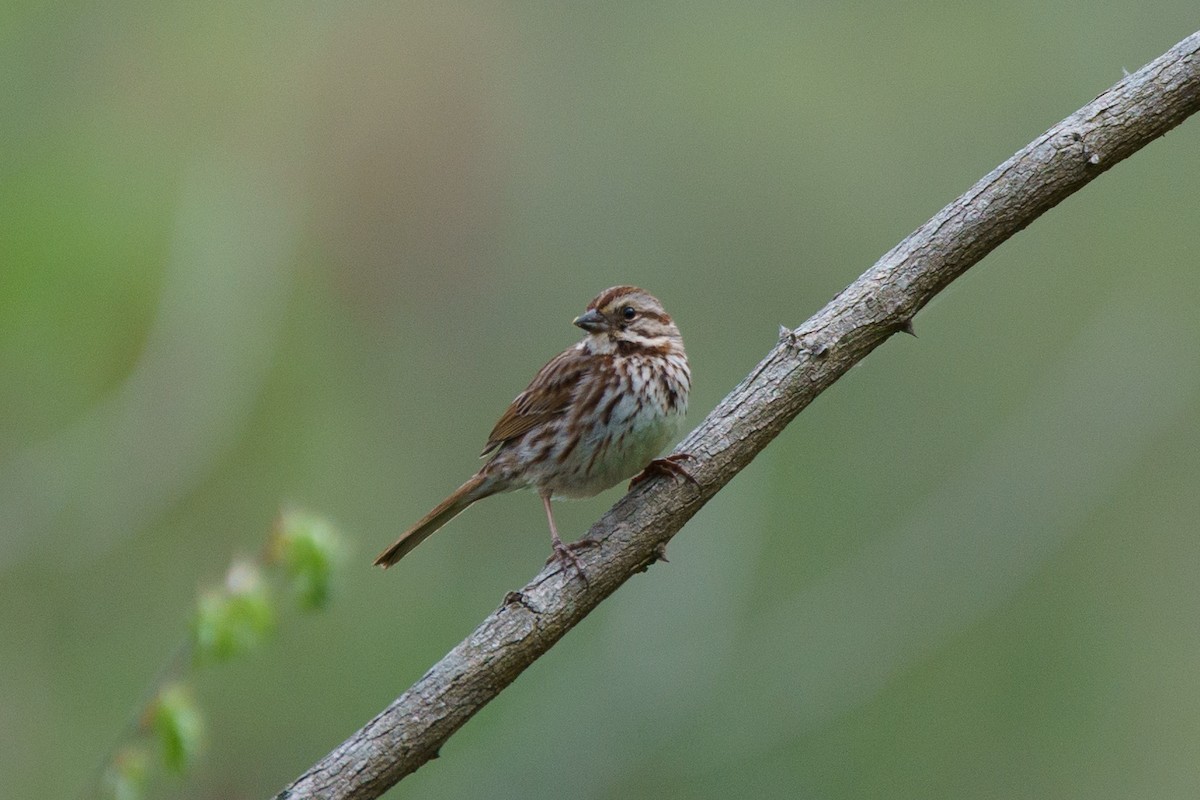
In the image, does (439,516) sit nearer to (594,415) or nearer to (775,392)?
(594,415)

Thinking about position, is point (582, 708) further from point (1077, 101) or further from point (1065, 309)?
point (1077, 101)

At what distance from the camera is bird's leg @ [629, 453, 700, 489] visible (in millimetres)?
4793

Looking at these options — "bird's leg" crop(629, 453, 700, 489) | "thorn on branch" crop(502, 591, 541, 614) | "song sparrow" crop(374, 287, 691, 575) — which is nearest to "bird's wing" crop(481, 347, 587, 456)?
"song sparrow" crop(374, 287, 691, 575)

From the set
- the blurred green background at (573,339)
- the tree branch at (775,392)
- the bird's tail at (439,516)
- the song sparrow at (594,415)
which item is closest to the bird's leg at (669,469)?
the tree branch at (775,392)

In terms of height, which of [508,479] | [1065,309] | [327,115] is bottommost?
[508,479]

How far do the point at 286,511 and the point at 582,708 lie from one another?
495 centimetres

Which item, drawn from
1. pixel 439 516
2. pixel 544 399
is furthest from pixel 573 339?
pixel 439 516

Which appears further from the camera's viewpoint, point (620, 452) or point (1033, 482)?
point (1033, 482)

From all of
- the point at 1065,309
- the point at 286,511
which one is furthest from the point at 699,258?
the point at 286,511

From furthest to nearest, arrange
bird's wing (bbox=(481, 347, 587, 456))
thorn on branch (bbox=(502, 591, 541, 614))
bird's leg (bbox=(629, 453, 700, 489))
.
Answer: bird's wing (bbox=(481, 347, 587, 456)), bird's leg (bbox=(629, 453, 700, 489)), thorn on branch (bbox=(502, 591, 541, 614))

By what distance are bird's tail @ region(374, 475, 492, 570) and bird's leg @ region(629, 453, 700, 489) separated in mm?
1096

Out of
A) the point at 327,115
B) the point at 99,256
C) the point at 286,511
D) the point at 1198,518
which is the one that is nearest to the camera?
the point at 286,511

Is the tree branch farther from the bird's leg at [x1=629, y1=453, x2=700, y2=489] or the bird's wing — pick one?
the bird's wing

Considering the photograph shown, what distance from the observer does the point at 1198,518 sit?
12.6 metres
